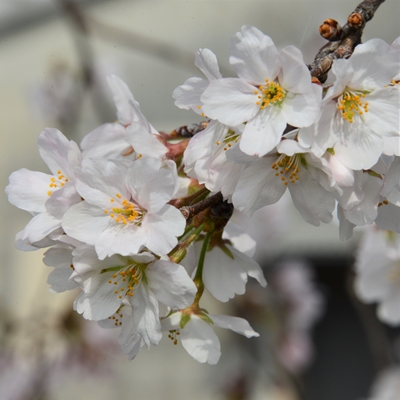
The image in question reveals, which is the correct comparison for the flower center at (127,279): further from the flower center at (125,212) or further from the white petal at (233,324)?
the white petal at (233,324)

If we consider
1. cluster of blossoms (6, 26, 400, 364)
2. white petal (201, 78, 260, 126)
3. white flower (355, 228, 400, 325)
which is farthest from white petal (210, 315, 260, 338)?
white flower (355, 228, 400, 325)

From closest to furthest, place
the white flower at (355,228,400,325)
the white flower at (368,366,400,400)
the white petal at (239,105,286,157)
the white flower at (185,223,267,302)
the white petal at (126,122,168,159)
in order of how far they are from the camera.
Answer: the white petal at (239,105,286,157), the white petal at (126,122,168,159), the white flower at (185,223,267,302), the white flower at (355,228,400,325), the white flower at (368,366,400,400)

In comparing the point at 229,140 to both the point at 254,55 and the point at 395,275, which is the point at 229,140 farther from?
the point at 395,275

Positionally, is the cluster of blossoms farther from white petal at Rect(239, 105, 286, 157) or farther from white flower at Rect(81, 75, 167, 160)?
white flower at Rect(81, 75, 167, 160)

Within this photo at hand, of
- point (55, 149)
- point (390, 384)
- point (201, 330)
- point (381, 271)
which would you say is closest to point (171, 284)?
point (201, 330)

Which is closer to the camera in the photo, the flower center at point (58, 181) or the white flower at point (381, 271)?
the flower center at point (58, 181)

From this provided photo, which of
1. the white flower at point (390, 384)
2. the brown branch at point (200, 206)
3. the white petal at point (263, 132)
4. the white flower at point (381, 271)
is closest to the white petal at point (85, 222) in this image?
the brown branch at point (200, 206)

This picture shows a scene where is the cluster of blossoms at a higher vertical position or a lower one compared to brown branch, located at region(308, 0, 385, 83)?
lower
